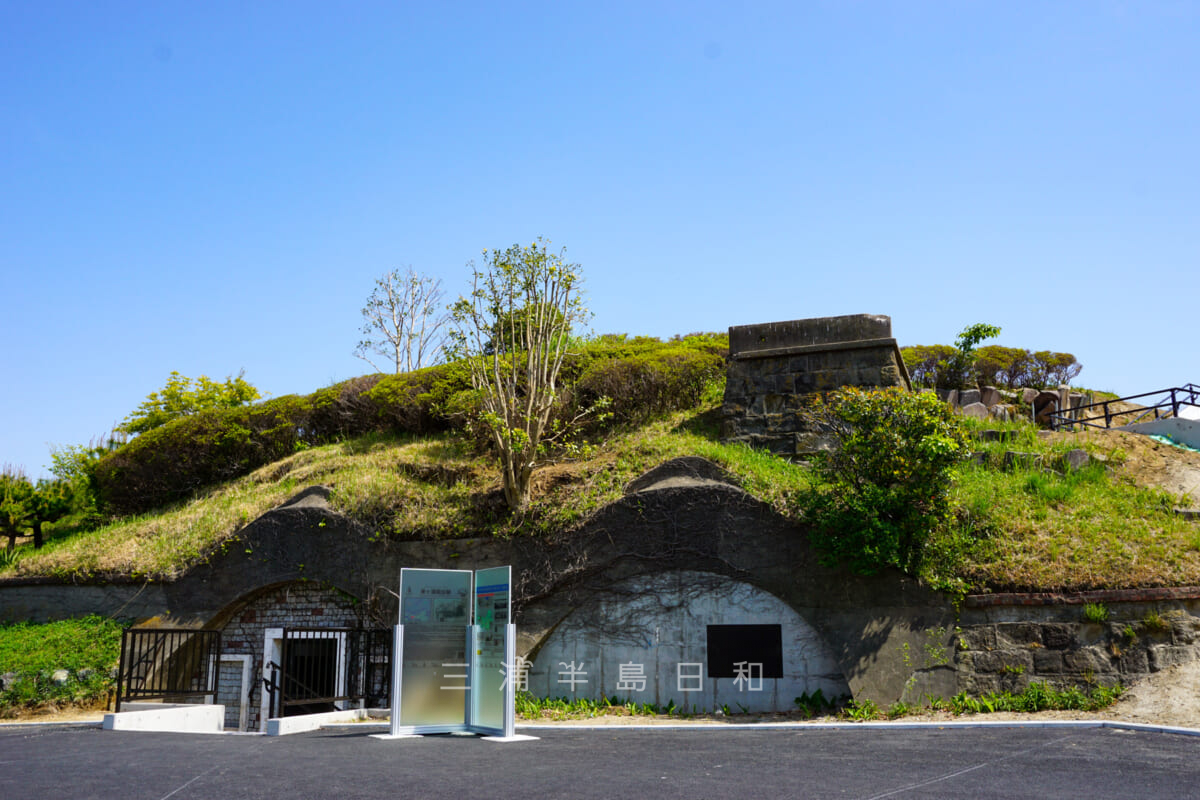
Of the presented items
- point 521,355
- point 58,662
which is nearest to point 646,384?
point 521,355

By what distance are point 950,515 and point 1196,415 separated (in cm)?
858

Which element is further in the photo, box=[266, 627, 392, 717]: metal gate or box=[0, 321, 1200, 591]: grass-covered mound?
box=[266, 627, 392, 717]: metal gate

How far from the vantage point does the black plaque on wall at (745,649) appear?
1245 centimetres

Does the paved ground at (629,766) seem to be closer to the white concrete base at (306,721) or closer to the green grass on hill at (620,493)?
the white concrete base at (306,721)

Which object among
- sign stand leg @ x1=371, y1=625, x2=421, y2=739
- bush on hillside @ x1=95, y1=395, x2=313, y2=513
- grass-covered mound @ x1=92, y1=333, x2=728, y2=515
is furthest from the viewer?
bush on hillside @ x1=95, y1=395, x2=313, y2=513

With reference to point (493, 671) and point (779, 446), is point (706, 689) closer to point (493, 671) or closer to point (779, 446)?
point (493, 671)

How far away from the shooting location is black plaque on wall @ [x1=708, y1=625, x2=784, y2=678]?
1245 centimetres

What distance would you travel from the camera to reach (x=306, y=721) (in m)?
11.5

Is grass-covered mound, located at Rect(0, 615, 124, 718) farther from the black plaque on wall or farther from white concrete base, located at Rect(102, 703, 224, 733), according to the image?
the black plaque on wall

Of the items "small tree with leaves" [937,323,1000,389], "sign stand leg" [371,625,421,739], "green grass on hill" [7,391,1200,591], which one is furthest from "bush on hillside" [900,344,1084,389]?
"sign stand leg" [371,625,421,739]

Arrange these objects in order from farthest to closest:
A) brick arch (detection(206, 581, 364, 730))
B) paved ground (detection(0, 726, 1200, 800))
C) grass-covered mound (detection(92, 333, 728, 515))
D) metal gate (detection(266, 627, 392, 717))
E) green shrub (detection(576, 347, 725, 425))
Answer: grass-covered mound (detection(92, 333, 728, 515)) → green shrub (detection(576, 347, 725, 425)) → brick arch (detection(206, 581, 364, 730)) → metal gate (detection(266, 627, 392, 717)) → paved ground (detection(0, 726, 1200, 800))

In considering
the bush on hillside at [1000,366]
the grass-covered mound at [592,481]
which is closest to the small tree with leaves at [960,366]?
the bush on hillside at [1000,366]

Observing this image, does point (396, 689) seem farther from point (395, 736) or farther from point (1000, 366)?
point (1000, 366)

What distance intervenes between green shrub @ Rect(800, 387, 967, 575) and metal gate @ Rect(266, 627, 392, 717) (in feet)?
24.0
